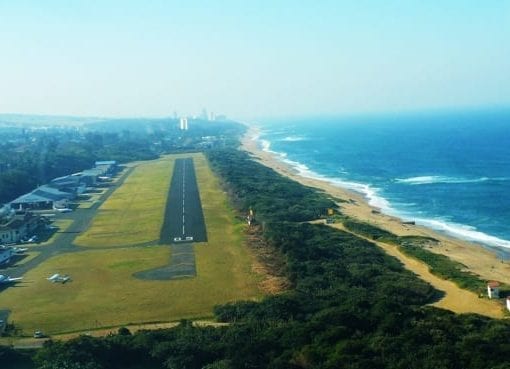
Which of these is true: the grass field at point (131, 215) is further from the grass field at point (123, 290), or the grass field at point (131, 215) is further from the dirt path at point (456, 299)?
the dirt path at point (456, 299)

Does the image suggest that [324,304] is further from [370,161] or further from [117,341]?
[370,161]

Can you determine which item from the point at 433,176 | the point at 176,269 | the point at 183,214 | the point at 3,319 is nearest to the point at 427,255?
the point at 176,269

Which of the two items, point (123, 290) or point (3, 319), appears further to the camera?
point (123, 290)

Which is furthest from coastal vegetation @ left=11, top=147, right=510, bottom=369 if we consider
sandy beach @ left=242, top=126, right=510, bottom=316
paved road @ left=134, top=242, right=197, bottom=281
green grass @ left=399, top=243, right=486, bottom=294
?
paved road @ left=134, top=242, right=197, bottom=281

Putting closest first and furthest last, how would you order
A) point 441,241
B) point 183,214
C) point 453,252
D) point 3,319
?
point 3,319, point 453,252, point 441,241, point 183,214

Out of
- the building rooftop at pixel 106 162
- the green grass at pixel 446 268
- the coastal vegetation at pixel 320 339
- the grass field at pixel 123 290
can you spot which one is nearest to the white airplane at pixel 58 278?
the grass field at pixel 123 290

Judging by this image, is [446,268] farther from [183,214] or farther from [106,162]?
[106,162]

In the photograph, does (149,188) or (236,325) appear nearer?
(236,325)

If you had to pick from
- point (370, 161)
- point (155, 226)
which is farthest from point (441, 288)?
point (370, 161)
